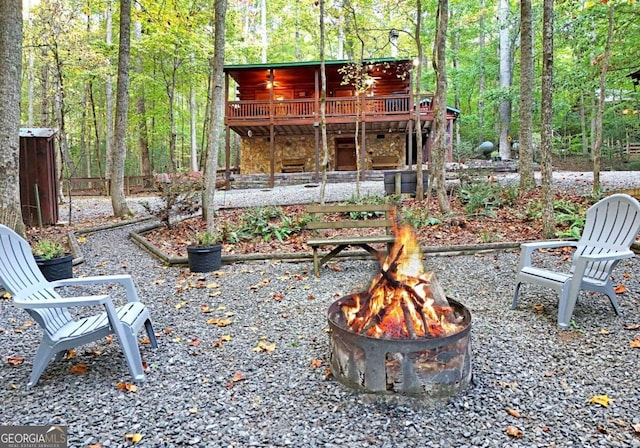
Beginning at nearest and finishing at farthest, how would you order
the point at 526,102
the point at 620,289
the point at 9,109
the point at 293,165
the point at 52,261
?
the point at 620,289 → the point at 52,261 → the point at 9,109 → the point at 526,102 → the point at 293,165

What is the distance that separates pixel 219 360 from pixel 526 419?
208 cm

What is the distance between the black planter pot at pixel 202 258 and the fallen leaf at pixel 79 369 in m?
2.73

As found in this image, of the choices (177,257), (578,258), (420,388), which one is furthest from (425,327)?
(177,257)

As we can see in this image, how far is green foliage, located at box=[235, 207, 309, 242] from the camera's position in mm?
7477

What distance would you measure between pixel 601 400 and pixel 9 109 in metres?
7.62

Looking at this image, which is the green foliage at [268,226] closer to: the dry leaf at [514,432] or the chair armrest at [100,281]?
the chair armrest at [100,281]

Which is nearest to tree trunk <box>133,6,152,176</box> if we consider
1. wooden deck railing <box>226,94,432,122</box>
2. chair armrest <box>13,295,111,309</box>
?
wooden deck railing <box>226,94,432,122</box>

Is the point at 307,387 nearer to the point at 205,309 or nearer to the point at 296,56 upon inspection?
the point at 205,309

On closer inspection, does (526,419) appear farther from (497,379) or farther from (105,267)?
(105,267)

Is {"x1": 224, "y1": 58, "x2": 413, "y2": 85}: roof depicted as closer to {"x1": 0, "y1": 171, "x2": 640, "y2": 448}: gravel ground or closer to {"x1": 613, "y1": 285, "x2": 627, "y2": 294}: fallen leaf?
{"x1": 613, "y1": 285, "x2": 627, "y2": 294}: fallen leaf

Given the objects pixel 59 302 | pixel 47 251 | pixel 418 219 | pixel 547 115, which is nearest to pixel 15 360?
pixel 59 302

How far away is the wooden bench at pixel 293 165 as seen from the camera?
66.2ft

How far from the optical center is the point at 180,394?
253 centimetres

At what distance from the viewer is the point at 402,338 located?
245 cm
